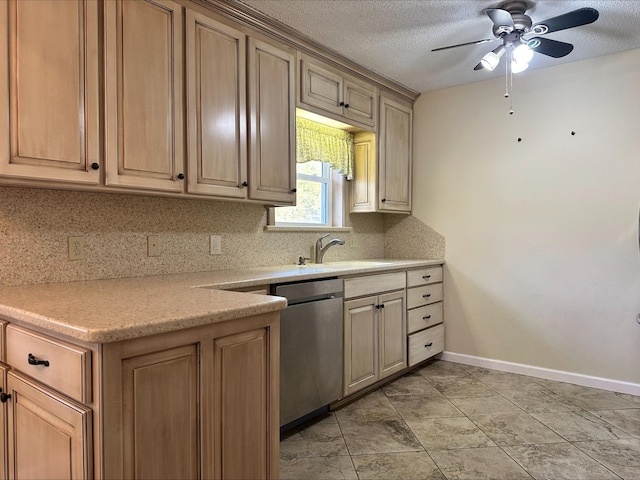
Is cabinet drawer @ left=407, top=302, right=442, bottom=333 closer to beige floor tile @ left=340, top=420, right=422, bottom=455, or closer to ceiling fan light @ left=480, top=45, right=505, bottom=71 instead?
beige floor tile @ left=340, top=420, right=422, bottom=455

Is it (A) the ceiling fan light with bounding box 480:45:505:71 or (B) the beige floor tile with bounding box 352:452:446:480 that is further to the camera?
(A) the ceiling fan light with bounding box 480:45:505:71

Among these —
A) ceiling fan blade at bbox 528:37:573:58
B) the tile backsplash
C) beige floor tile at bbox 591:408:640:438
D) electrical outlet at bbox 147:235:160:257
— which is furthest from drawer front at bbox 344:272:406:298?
ceiling fan blade at bbox 528:37:573:58

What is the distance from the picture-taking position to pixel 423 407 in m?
2.80

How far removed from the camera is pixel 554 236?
3.33 meters

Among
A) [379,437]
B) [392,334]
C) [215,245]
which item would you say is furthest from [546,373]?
[215,245]

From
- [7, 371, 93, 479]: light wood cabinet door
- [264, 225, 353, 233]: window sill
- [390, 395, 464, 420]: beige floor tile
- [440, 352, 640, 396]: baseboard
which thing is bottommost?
[390, 395, 464, 420]: beige floor tile

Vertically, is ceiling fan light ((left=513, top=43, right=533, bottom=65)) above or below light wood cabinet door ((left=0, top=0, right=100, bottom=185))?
above

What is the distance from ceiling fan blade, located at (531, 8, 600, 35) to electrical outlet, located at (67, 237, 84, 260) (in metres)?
2.59

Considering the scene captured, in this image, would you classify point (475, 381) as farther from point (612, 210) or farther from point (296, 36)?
point (296, 36)

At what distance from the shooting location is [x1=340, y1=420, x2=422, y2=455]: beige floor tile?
88.9 inches

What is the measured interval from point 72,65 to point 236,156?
2.90 ft

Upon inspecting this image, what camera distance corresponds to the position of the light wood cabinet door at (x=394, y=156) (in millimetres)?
3662

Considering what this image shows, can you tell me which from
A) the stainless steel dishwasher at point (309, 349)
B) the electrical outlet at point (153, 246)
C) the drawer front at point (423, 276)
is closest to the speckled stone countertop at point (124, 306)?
the electrical outlet at point (153, 246)

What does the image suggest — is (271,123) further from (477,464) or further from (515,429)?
(515,429)
